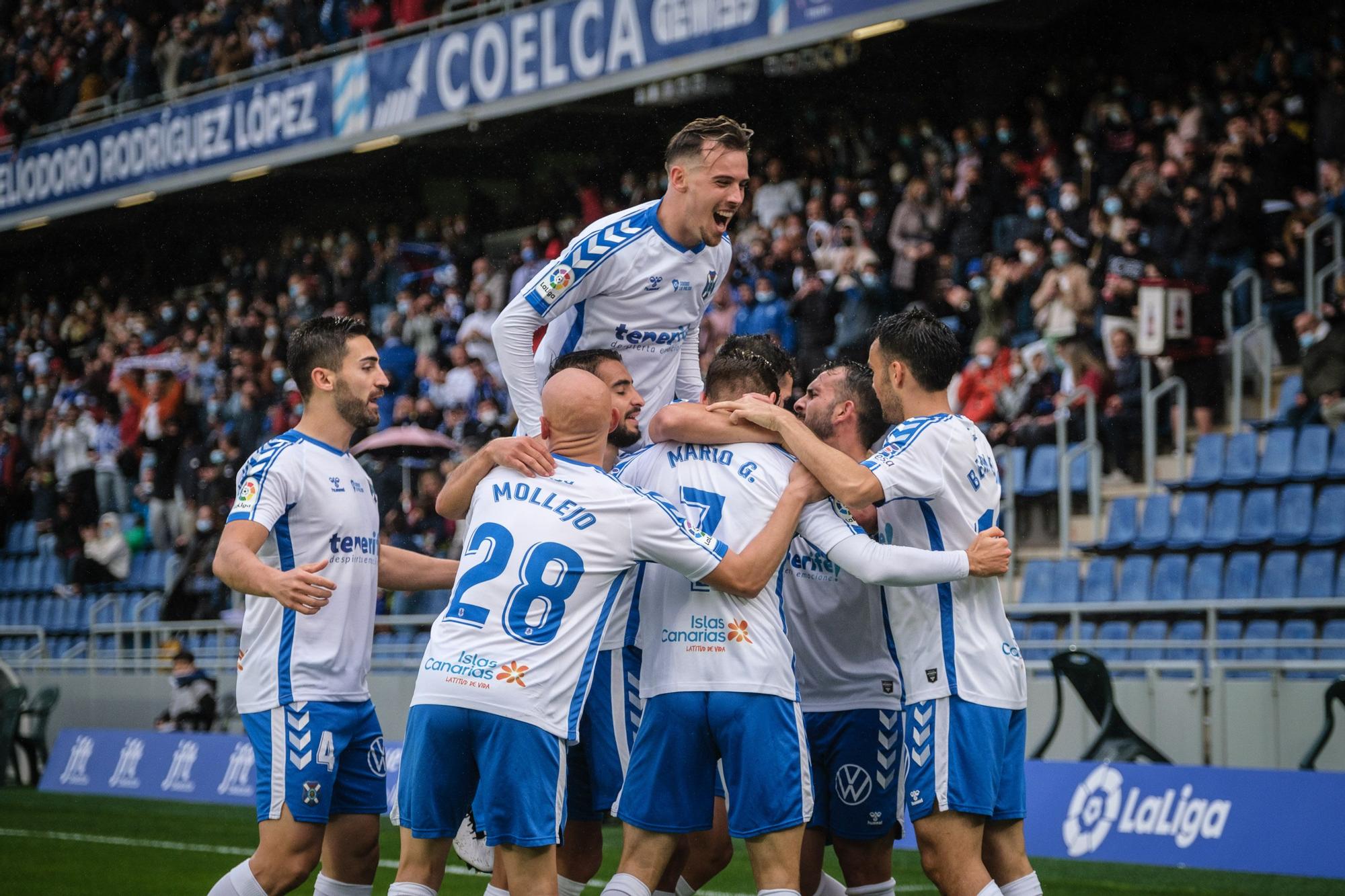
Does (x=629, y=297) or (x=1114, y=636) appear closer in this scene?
(x=629, y=297)

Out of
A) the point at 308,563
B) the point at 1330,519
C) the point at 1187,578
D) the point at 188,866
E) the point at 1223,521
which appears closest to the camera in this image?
the point at 308,563

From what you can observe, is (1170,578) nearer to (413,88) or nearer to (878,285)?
(878,285)

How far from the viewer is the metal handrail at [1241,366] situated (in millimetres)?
13914

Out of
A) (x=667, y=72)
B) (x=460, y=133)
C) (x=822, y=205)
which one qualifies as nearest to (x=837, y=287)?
(x=822, y=205)

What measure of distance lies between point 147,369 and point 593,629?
22672 mm

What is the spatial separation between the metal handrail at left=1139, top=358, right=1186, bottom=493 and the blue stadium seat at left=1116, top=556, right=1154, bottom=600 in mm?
815

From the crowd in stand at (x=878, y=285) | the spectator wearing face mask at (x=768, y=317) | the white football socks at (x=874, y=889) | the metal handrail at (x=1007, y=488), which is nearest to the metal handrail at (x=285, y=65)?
the crowd in stand at (x=878, y=285)

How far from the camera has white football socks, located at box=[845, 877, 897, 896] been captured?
610 centimetres

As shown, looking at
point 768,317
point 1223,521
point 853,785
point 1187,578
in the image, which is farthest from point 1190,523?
point 853,785

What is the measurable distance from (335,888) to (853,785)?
6.31 ft

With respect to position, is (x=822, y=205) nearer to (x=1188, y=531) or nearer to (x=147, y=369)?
(x=1188, y=531)

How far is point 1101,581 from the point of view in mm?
13672

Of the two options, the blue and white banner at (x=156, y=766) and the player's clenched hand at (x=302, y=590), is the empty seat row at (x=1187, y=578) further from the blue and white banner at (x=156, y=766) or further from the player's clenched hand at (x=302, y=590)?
the player's clenched hand at (x=302, y=590)

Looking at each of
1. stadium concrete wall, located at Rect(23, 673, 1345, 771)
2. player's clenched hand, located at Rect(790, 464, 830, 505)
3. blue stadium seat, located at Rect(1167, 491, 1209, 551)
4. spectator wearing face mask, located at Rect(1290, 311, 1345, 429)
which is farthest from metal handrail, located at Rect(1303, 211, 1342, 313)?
player's clenched hand, located at Rect(790, 464, 830, 505)
